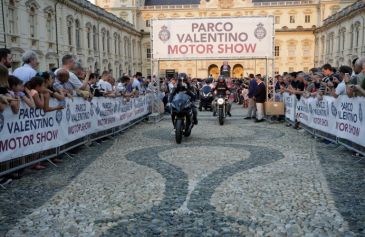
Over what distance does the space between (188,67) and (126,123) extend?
63982 millimetres

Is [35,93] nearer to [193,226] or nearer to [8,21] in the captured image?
[193,226]

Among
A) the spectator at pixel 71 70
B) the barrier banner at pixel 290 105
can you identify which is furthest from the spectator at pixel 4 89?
the barrier banner at pixel 290 105

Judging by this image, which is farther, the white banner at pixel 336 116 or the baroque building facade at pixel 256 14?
the baroque building facade at pixel 256 14

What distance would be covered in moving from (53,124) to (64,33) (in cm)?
3430

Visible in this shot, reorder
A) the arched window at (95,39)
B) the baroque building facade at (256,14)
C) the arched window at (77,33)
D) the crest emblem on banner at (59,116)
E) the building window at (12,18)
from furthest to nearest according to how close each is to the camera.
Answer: the baroque building facade at (256,14) < the arched window at (95,39) < the arched window at (77,33) < the building window at (12,18) < the crest emblem on banner at (59,116)

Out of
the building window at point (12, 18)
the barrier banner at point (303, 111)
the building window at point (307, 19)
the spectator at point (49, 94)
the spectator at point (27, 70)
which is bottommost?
the barrier banner at point (303, 111)

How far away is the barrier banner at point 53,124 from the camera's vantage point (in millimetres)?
5941

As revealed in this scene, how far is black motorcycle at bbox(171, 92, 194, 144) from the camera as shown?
9.38 meters

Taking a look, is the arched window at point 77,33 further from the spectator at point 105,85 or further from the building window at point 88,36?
the spectator at point 105,85

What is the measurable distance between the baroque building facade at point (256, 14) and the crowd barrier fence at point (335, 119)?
61.1 m

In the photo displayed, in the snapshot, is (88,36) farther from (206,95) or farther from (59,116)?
(59,116)

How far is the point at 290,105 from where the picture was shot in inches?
510

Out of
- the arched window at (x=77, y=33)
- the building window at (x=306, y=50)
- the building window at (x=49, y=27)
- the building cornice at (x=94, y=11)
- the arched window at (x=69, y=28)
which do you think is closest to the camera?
the building window at (x=49, y=27)

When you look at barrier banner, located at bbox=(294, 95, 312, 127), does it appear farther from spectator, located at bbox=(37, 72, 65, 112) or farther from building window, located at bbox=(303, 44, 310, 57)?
building window, located at bbox=(303, 44, 310, 57)
